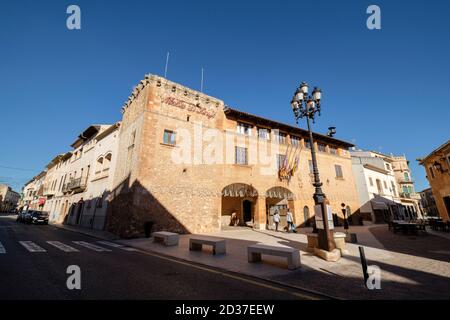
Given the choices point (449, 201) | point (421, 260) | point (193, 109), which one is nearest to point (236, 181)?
point (193, 109)

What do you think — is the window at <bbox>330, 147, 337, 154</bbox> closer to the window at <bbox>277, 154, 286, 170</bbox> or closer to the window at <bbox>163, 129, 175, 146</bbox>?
the window at <bbox>277, 154, 286, 170</bbox>

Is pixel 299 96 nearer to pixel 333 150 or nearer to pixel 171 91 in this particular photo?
pixel 171 91

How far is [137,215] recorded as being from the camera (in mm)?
13508

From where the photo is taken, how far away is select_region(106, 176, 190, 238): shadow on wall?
43.9 feet

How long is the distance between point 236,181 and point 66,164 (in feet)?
91.0

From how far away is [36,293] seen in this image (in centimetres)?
386

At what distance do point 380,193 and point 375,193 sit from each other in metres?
1.91

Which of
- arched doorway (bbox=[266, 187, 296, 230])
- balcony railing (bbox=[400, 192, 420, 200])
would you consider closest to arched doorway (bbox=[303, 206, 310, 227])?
arched doorway (bbox=[266, 187, 296, 230])

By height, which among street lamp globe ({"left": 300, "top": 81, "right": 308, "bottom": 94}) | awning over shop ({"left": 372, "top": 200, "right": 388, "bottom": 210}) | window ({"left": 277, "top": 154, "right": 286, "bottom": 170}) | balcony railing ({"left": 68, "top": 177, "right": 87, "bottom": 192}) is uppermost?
window ({"left": 277, "top": 154, "right": 286, "bottom": 170})

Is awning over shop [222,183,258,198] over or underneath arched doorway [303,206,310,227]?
over

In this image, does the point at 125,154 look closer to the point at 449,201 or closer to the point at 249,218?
the point at 249,218

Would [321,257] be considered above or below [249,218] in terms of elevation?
below

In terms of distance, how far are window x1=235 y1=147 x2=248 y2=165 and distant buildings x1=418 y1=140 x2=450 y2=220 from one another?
14.4 meters

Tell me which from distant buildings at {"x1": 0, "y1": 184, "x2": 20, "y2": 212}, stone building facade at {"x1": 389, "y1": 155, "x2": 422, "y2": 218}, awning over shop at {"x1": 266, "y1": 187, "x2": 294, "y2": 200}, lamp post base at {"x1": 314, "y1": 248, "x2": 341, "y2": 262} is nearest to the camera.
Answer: lamp post base at {"x1": 314, "y1": 248, "x2": 341, "y2": 262}
